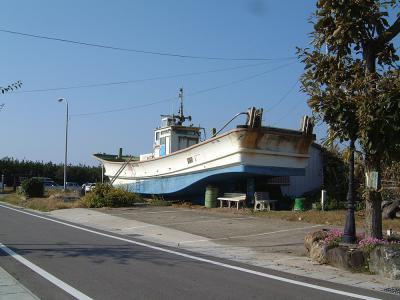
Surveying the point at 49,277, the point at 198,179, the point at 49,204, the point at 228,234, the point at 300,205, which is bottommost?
the point at 49,277

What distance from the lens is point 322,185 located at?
2723 centimetres

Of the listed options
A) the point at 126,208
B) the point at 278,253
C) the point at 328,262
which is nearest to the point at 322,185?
the point at 126,208

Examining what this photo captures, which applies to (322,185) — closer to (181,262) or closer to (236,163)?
(236,163)

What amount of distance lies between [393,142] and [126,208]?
1862cm

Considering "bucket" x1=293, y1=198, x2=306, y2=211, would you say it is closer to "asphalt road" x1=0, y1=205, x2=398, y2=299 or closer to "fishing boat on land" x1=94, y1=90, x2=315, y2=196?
"fishing boat on land" x1=94, y1=90, x2=315, y2=196

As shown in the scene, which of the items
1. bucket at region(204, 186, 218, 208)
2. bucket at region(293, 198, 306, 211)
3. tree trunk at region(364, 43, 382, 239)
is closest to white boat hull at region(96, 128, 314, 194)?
bucket at region(204, 186, 218, 208)

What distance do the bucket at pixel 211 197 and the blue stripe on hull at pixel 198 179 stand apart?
17.6 inches

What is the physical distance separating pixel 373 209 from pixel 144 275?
5.25 m

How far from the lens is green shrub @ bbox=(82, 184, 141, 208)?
28.1 metres

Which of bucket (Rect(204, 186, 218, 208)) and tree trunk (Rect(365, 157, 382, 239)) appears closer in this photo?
tree trunk (Rect(365, 157, 382, 239))

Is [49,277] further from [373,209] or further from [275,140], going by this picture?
[275,140]

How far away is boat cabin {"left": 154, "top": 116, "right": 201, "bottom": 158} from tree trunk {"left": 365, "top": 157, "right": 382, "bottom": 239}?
65.4 ft

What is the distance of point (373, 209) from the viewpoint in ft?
38.0

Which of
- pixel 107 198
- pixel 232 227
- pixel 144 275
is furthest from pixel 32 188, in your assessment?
pixel 144 275
